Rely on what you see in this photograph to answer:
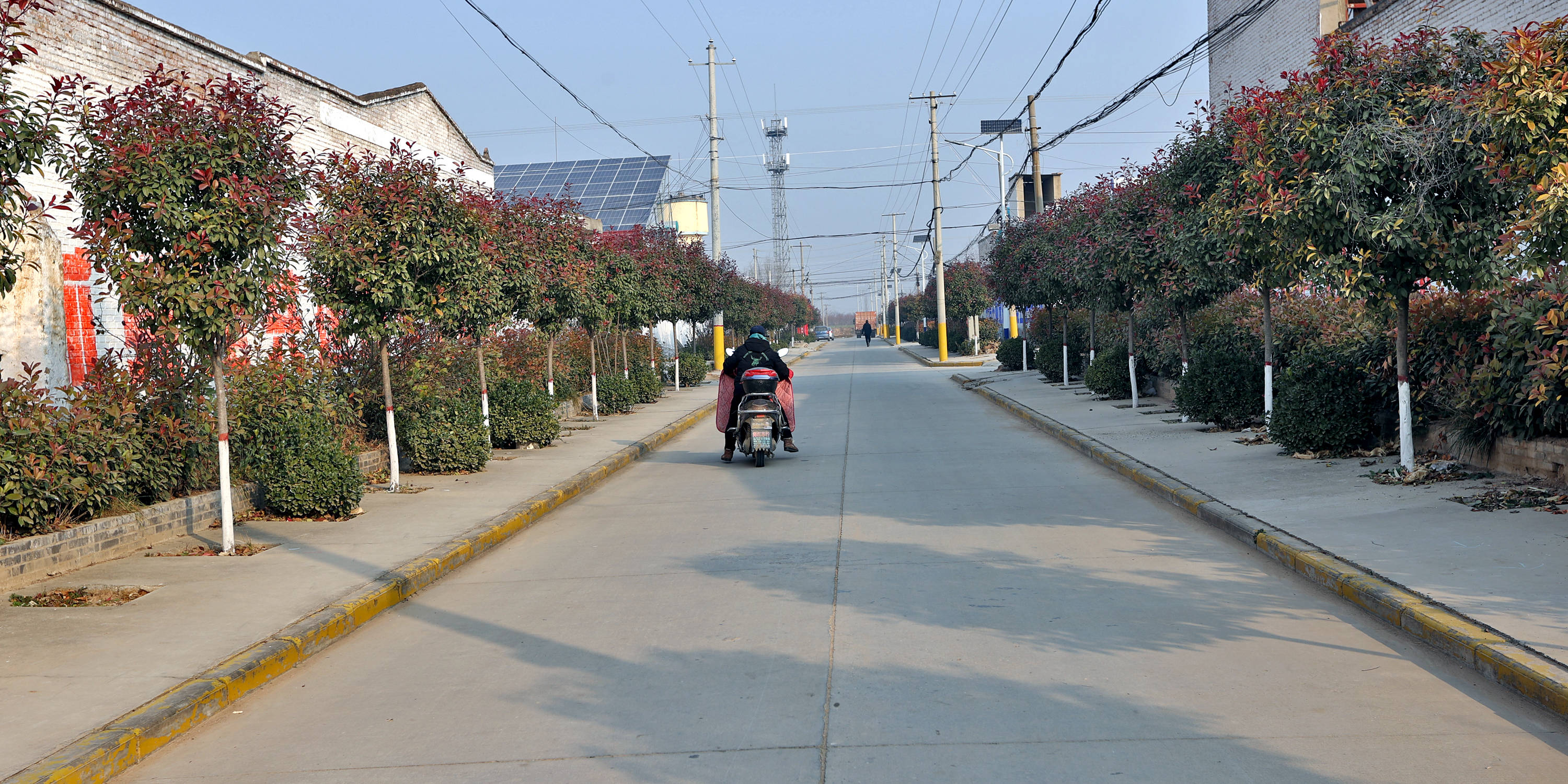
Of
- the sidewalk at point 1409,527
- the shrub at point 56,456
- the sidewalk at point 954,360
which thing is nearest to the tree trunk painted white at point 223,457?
the shrub at point 56,456

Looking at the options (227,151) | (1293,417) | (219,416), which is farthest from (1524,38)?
(219,416)

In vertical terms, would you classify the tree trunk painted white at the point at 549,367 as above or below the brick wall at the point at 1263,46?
below

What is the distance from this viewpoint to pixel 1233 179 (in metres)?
13.2

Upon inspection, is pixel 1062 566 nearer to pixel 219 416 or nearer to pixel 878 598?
pixel 878 598

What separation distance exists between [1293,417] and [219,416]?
33.9 ft

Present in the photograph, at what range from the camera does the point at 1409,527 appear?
8.30 meters

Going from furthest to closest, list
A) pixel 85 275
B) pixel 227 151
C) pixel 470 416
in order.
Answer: pixel 470 416 < pixel 85 275 < pixel 227 151

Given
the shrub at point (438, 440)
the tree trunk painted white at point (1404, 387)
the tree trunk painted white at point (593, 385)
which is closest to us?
the tree trunk painted white at point (1404, 387)

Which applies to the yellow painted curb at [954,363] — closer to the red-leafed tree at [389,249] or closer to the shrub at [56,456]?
the red-leafed tree at [389,249]

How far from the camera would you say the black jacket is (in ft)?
49.9

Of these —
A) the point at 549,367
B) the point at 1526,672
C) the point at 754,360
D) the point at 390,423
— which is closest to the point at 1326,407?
the point at 754,360

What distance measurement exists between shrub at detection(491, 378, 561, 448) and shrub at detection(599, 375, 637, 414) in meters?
6.38

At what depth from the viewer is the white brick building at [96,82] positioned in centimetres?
1039

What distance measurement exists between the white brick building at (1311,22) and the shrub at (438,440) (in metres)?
10.0
